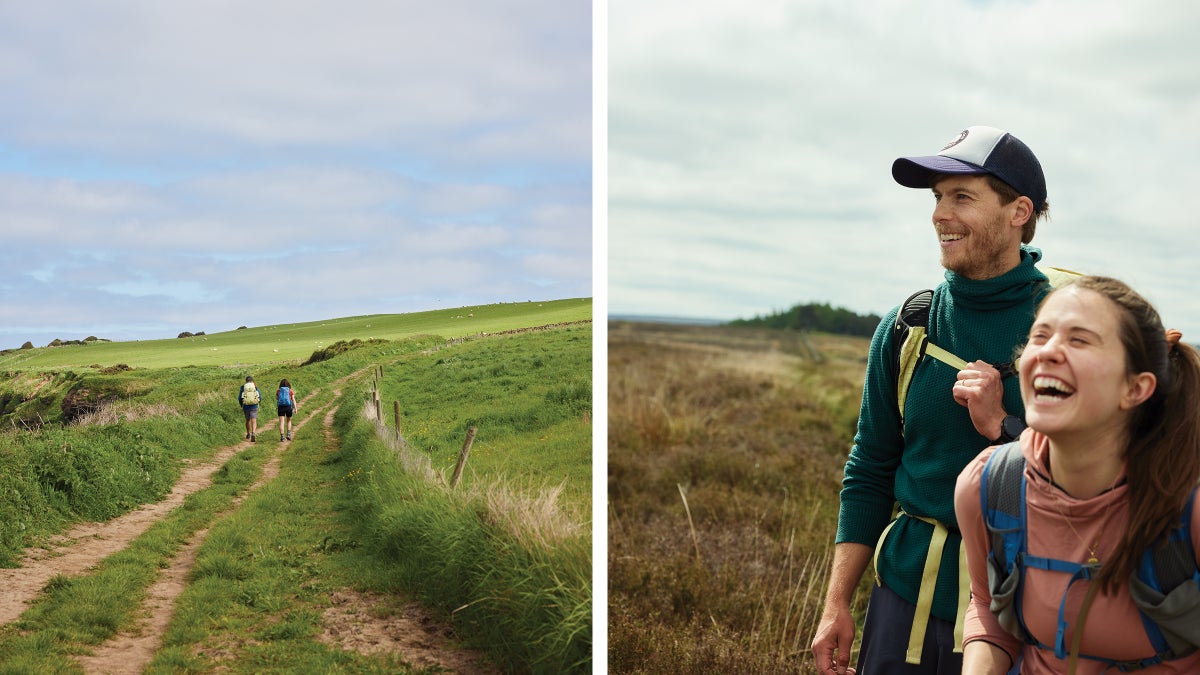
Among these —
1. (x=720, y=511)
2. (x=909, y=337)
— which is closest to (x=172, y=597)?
(x=909, y=337)

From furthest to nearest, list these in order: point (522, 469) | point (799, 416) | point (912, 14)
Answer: point (912, 14) < point (799, 416) < point (522, 469)

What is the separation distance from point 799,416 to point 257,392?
22.0 ft

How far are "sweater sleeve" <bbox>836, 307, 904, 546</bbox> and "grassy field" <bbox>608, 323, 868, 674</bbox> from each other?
2415mm

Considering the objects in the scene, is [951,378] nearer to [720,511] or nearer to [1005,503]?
[1005,503]

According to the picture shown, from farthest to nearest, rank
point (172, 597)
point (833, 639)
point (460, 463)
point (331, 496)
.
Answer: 1. point (460, 463)
2. point (331, 496)
3. point (172, 597)
4. point (833, 639)

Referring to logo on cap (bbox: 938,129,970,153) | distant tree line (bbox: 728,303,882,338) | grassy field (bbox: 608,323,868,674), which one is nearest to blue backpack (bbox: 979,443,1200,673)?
logo on cap (bbox: 938,129,970,153)

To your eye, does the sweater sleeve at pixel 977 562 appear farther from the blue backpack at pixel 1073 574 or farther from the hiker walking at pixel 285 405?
the hiker walking at pixel 285 405

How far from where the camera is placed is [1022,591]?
4.36 feet

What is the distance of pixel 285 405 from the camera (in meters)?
3.52

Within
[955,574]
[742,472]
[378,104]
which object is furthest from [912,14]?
[955,574]

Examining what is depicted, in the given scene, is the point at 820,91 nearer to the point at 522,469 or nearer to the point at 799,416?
the point at 799,416

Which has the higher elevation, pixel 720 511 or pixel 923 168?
pixel 923 168

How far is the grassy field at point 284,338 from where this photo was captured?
10.3 ft

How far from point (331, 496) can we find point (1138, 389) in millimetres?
2917
